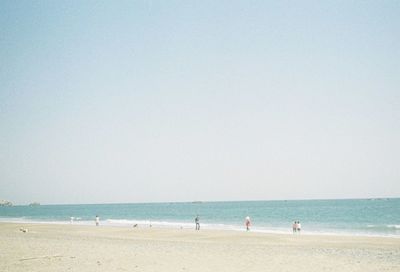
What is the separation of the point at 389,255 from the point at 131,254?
1297 centimetres

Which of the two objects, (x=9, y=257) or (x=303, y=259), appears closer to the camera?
(x=9, y=257)

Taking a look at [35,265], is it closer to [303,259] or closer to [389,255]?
[303,259]

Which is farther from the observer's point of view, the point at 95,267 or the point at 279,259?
the point at 279,259

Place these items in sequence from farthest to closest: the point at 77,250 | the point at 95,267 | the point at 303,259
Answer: the point at 77,250
the point at 303,259
the point at 95,267

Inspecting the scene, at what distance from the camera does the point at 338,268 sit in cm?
1467

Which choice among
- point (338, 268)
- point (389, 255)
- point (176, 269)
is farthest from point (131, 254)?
point (389, 255)

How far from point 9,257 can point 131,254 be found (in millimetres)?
5164

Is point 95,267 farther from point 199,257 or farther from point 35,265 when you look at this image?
point 199,257

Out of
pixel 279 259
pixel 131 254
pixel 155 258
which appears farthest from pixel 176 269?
pixel 279 259

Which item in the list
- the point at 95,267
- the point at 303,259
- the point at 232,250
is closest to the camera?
the point at 95,267

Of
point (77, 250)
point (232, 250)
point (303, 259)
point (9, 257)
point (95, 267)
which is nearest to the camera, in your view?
point (95, 267)

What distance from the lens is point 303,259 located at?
16953 millimetres

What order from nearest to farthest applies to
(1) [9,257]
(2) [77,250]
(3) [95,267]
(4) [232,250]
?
(3) [95,267]
(1) [9,257]
(2) [77,250]
(4) [232,250]

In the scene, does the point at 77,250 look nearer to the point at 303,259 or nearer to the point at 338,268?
the point at 303,259
